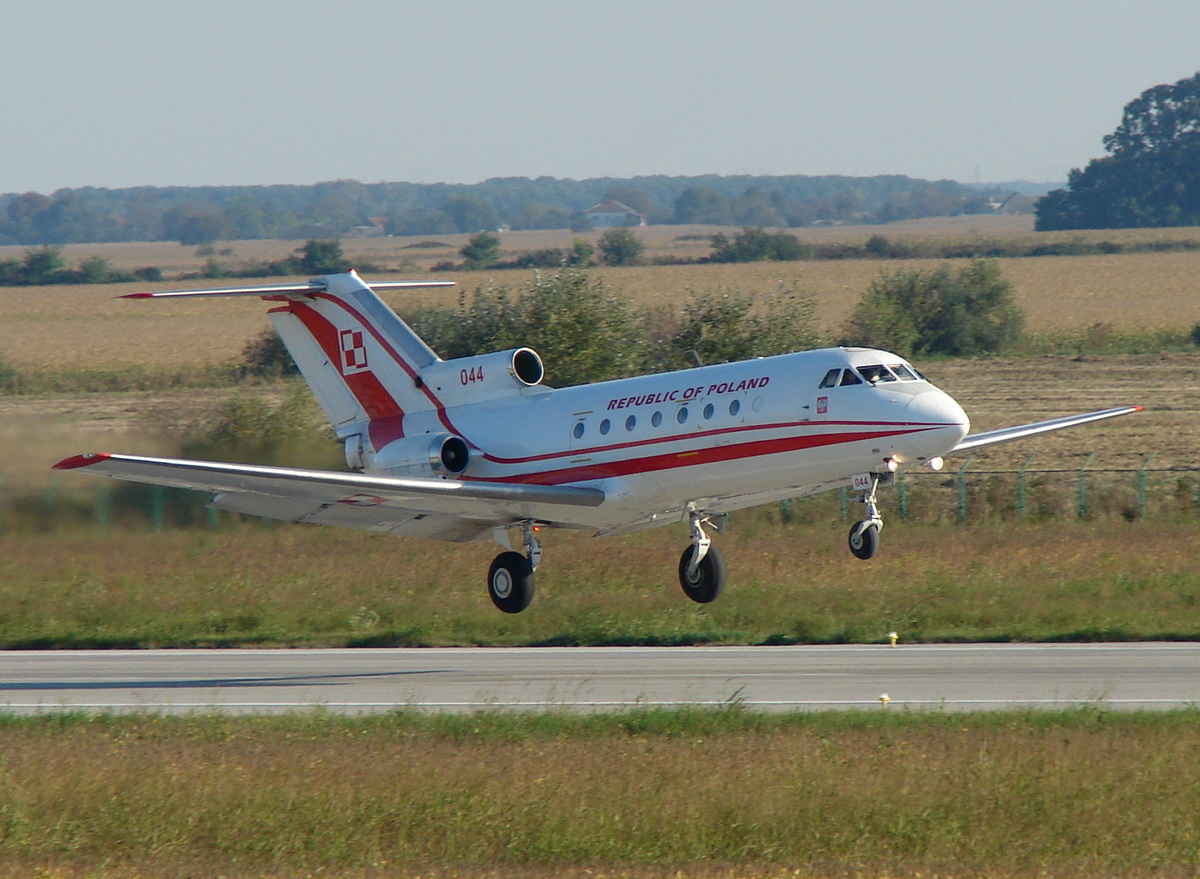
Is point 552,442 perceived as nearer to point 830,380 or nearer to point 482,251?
point 830,380

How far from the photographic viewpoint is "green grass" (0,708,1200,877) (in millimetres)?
12852

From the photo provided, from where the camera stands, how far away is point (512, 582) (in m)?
24.5

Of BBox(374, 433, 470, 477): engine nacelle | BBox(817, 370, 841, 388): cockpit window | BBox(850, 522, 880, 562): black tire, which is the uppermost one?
BBox(817, 370, 841, 388): cockpit window

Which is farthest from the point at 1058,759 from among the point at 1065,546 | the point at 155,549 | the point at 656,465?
the point at 155,549

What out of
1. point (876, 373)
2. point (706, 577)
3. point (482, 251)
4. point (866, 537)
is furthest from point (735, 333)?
point (482, 251)

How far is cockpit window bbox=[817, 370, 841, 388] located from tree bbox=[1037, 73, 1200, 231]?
449 feet

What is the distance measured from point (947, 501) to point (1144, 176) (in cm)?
Result: 12555

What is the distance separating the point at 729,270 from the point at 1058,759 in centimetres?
9684

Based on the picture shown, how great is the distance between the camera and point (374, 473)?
25797 millimetres

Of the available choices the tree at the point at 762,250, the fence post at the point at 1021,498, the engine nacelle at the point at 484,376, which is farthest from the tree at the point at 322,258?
the engine nacelle at the point at 484,376

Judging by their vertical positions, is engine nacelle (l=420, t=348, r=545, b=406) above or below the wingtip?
above

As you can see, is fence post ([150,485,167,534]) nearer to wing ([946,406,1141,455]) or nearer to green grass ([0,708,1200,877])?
green grass ([0,708,1200,877])

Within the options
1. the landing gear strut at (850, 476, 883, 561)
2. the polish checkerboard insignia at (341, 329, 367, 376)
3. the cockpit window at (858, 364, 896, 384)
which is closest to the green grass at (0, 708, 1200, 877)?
the landing gear strut at (850, 476, 883, 561)

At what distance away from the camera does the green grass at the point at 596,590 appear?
27.2 meters
